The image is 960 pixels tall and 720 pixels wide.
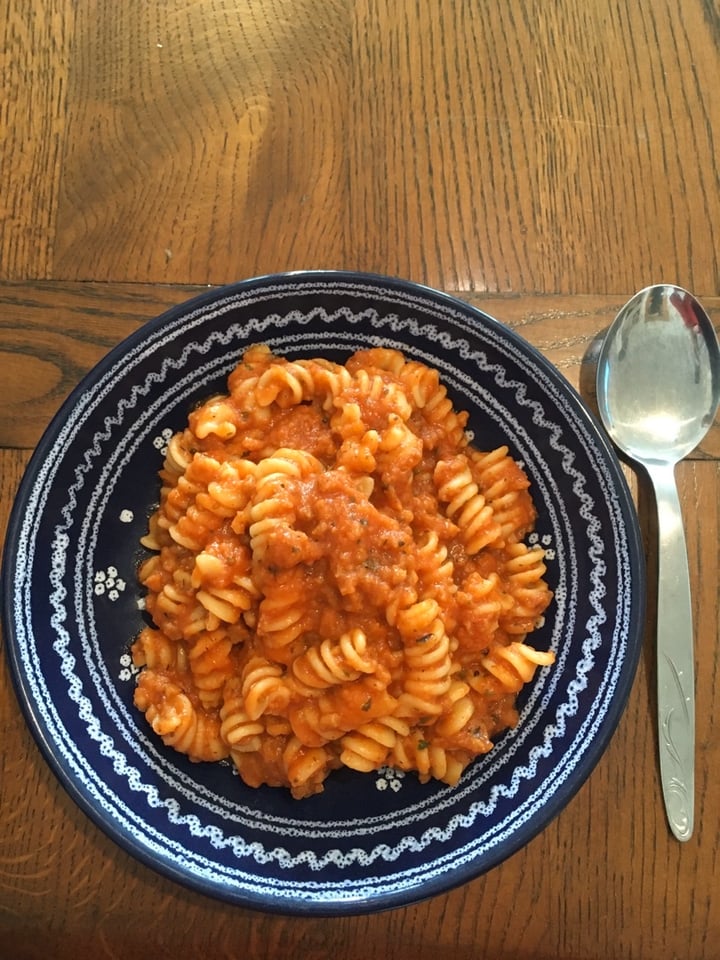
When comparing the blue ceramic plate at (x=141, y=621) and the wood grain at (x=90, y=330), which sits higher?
the wood grain at (x=90, y=330)

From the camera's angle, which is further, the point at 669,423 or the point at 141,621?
the point at 669,423

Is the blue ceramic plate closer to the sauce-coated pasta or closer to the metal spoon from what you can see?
the sauce-coated pasta

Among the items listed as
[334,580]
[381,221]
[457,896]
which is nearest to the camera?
[334,580]

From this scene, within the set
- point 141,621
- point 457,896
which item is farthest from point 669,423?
point 141,621

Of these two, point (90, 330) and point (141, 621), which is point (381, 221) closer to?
point (90, 330)

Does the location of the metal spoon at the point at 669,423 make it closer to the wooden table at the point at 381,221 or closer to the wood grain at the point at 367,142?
the wooden table at the point at 381,221

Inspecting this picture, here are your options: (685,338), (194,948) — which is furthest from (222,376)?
(194,948)

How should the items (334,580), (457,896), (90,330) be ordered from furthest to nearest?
(90,330) < (457,896) < (334,580)

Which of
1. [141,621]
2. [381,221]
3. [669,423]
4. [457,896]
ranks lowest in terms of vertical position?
[457,896]

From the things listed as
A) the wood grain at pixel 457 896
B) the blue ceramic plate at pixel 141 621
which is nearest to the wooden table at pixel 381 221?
the wood grain at pixel 457 896
